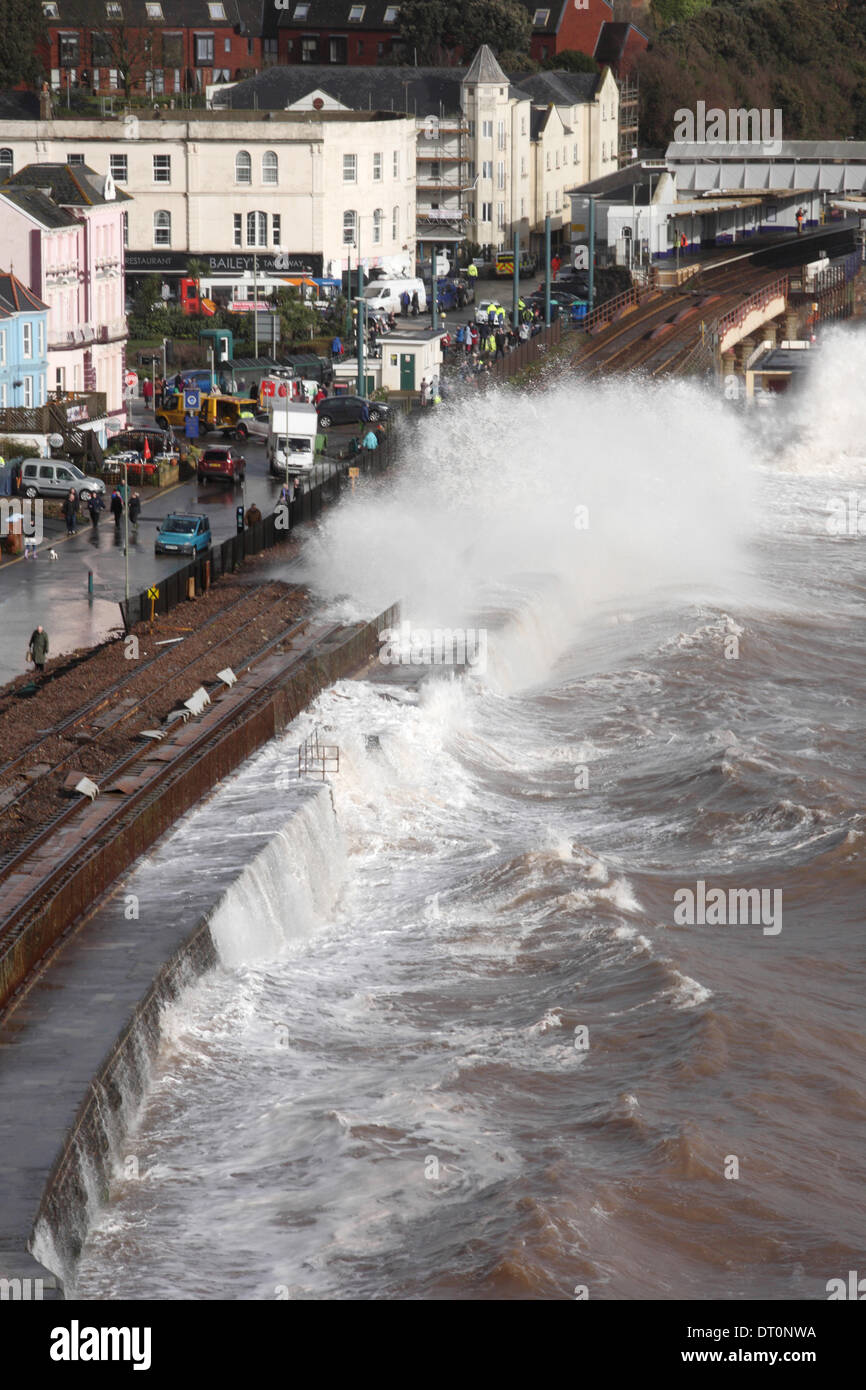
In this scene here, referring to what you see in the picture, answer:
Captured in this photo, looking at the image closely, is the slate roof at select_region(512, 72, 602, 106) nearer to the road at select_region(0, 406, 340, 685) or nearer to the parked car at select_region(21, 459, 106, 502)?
the road at select_region(0, 406, 340, 685)

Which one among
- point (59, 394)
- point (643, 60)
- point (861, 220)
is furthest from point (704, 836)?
point (643, 60)

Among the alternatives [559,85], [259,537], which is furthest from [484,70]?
[259,537]

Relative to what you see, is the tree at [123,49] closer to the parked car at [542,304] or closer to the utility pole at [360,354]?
the parked car at [542,304]

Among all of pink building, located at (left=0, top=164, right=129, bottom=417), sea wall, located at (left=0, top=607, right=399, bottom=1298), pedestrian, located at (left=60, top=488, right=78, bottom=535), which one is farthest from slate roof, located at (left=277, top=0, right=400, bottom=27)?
sea wall, located at (left=0, top=607, right=399, bottom=1298)

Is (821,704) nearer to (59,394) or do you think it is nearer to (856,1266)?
(856,1266)

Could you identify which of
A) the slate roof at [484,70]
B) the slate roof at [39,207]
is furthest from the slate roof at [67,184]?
the slate roof at [484,70]
